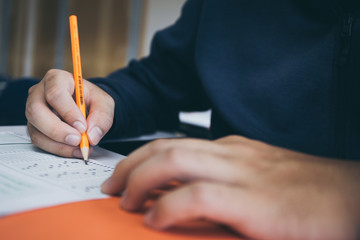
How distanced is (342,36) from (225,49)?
9.3 inches

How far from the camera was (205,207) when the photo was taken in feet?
0.74

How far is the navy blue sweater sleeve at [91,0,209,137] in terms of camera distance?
2.34ft

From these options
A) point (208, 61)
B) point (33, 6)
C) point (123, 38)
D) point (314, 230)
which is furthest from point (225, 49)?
point (33, 6)

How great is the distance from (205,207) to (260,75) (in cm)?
42

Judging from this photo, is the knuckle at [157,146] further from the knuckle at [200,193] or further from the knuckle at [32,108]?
the knuckle at [32,108]

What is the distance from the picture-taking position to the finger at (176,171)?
251mm

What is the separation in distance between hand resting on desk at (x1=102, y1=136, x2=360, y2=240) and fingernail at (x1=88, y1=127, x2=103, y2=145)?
0.16 m

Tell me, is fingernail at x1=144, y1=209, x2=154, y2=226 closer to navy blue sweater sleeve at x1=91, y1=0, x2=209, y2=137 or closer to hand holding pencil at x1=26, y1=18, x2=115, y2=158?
hand holding pencil at x1=26, y1=18, x2=115, y2=158

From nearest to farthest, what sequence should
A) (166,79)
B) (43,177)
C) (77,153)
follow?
(43,177) → (77,153) → (166,79)

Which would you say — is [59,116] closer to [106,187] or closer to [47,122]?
[47,122]

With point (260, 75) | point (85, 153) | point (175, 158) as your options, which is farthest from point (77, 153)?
point (260, 75)

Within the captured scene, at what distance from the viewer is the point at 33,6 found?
3730mm

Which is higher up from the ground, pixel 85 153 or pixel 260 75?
pixel 260 75

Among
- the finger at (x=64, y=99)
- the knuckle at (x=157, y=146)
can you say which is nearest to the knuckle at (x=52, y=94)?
the finger at (x=64, y=99)
